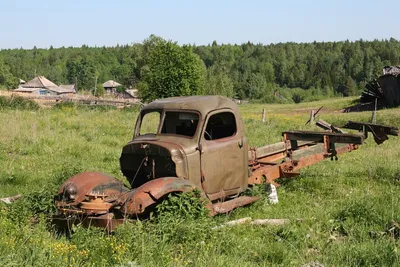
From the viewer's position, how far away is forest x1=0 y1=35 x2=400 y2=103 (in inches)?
4801

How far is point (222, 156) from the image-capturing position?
761 centimetres

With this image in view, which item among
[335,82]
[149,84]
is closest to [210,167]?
[149,84]

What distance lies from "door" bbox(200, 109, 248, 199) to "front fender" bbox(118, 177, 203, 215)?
2.80ft

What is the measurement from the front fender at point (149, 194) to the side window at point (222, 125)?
1.63 metres

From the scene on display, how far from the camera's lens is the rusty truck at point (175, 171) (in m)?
6.46

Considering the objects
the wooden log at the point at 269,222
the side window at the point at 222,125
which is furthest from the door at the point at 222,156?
the wooden log at the point at 269,222

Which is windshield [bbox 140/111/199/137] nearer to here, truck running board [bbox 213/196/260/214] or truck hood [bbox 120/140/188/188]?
truck hood [bbox 120/140/188/188]

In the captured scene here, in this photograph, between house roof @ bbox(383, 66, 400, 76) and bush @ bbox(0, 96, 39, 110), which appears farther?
house roof @ bbox(383, 66, 400, 76)

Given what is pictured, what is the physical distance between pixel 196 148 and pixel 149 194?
4.14 feet

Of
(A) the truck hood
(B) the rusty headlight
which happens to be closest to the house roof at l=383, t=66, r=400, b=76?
(A) the truck hood

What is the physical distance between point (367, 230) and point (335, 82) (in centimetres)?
13456

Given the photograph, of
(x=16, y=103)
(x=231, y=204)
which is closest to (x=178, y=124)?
(x=231, y=204)

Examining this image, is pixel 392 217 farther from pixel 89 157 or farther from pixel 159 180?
pixel 89 157

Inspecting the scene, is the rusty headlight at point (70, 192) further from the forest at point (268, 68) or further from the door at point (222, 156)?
the forest at point (268, 68)
